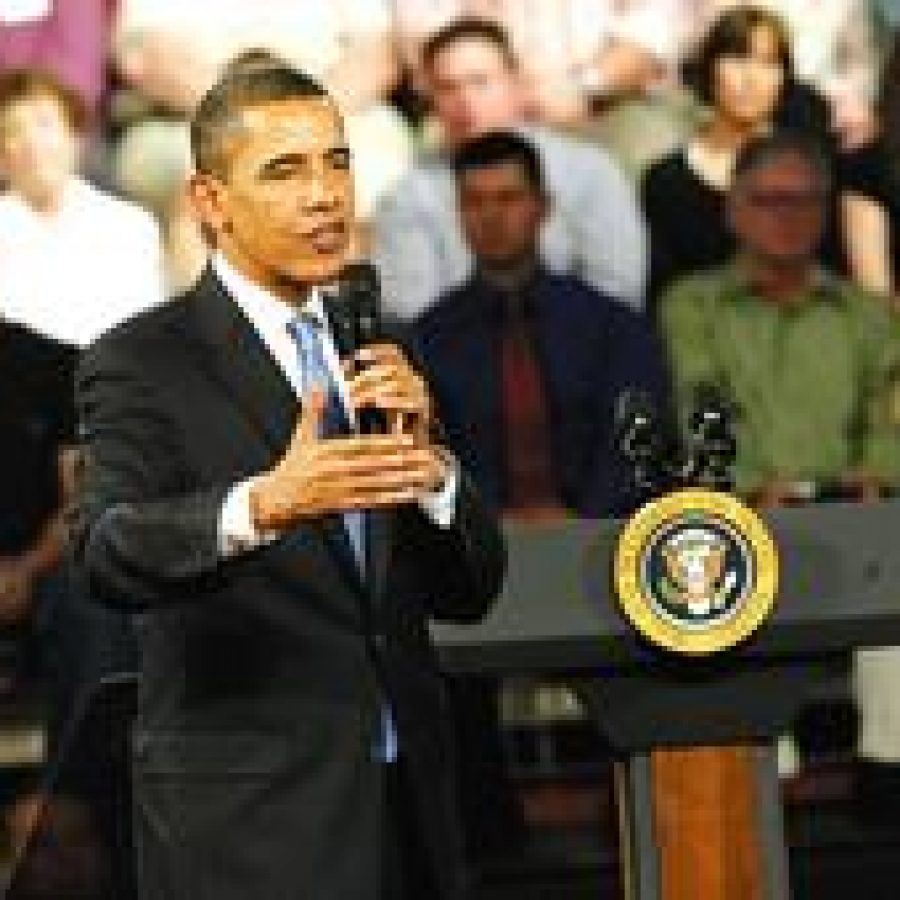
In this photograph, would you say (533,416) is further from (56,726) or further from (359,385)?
(359,385)

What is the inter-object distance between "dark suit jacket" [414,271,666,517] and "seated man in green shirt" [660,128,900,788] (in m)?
0.16

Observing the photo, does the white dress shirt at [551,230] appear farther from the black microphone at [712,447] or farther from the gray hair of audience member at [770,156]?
the black microphone at [712,447]

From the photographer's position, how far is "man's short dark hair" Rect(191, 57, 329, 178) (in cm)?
213

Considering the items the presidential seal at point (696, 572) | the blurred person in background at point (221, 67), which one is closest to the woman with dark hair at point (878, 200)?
the blurred person in background at point (221, 67)

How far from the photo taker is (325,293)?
2.12 meters

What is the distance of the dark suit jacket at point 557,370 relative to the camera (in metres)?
4.84

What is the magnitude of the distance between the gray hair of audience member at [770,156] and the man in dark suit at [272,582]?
306 centimetres

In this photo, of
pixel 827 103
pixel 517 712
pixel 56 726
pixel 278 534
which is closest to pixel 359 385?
pixel 278 534

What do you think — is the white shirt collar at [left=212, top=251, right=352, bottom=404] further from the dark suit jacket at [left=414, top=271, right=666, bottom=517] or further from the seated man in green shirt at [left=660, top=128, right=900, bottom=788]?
the seated man in green shirt at [left=660, top=128, right=900, bottom=788]

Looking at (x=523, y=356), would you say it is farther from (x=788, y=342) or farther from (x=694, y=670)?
(x=694, y=670)

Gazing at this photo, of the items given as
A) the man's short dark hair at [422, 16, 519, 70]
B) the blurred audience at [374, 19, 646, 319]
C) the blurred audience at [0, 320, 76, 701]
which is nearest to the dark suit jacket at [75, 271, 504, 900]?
the blurred audience at [0, 320, 76, 701]

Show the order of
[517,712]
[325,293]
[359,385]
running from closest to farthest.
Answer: [359,385]
[325,293]
[517,712]

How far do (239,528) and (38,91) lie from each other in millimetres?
3265

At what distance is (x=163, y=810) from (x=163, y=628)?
0.47ft
